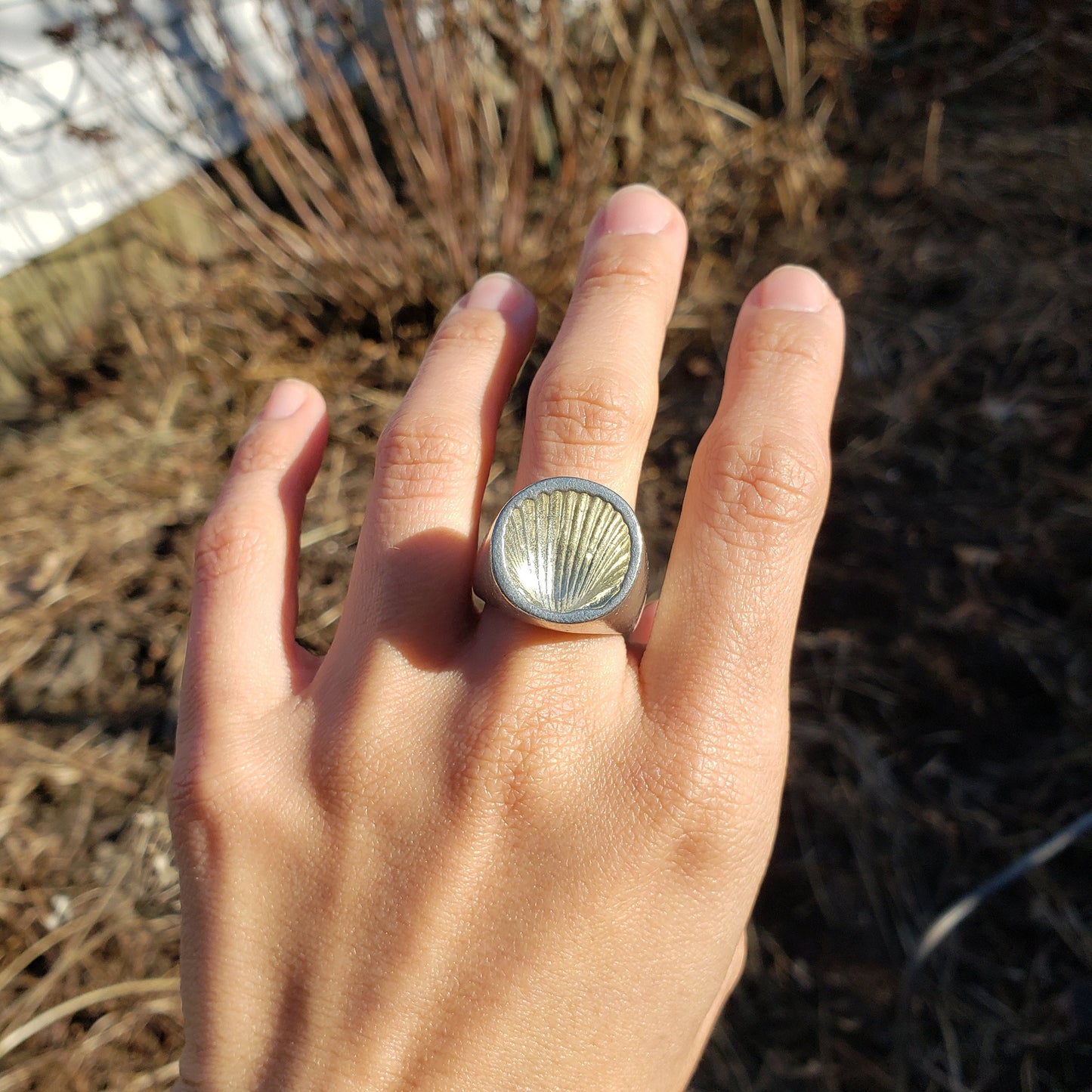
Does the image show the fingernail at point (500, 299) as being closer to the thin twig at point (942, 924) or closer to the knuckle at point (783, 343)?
the knuckle at point (783, 343)

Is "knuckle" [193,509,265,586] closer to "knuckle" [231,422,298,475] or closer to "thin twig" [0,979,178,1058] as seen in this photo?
"knuckle" [231,422,298,475]

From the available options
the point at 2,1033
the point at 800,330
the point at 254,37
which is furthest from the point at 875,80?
the point at 2,1033

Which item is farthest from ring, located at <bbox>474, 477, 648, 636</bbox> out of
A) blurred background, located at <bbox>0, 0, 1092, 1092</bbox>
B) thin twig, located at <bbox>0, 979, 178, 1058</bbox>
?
thin twig, located at <bbox>0, 979, 178, 1058</bbox>

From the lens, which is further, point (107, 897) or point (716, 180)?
point (716, 180)

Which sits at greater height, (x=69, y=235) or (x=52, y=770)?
(x=69, y=235)

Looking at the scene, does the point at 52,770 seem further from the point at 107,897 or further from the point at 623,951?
the point at 623,951

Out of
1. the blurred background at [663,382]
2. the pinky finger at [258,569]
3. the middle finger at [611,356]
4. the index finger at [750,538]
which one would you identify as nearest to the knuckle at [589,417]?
the middle finger at [611,356]

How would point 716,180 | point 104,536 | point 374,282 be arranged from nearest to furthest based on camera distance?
point 104,536 < point 374,282 < point 716,180
